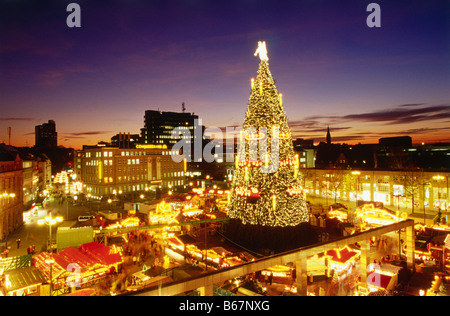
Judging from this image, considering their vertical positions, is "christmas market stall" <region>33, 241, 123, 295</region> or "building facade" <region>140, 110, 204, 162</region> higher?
"building facade" <region>140, 110, 204, 162</region>

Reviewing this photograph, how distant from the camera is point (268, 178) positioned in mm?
18656

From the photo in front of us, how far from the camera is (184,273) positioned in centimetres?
1222

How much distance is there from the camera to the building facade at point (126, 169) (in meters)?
56.2

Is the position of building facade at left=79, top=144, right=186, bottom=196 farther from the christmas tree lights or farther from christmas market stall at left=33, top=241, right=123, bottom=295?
the christmas tree lights

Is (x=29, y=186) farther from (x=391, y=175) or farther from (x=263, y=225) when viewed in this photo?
(x=391, y=175)

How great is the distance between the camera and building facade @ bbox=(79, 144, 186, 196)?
184 feet

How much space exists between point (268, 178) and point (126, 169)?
47274 mm

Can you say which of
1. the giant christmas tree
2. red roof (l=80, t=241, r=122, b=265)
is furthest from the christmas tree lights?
red roof (l=80, t=241, r=122, b=265)

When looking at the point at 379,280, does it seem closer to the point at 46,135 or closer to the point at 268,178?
the point at 268,178

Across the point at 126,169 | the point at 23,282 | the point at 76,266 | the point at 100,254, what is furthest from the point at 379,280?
the point at 126,169

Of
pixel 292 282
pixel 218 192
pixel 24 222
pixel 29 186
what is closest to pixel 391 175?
pixel 218 192

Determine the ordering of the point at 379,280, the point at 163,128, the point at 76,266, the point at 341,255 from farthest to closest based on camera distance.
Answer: the point at 163,128 → the point at 341,255 → the point at 76,266 → the point at 379,280

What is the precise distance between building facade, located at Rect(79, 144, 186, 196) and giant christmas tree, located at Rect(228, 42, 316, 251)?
43006 millimetres
